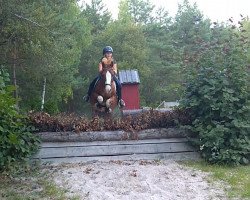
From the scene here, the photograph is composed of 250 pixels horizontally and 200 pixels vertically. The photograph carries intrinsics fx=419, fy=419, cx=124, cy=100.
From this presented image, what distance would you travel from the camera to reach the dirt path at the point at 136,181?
5.91m

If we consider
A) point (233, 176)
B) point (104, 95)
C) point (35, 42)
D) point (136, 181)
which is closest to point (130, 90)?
point (35, 42)

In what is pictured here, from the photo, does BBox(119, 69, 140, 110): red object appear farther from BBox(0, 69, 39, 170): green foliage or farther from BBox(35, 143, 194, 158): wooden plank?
BBox(0, 69, 39, 170): green foliage

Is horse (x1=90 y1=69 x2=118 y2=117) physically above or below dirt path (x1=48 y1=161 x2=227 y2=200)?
above

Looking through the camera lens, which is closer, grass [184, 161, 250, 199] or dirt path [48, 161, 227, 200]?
dirt path [48, 161, 227, 200]

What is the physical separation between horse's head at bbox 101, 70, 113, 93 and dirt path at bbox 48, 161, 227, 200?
2.14 m

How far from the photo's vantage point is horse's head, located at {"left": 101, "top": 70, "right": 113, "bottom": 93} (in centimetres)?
924

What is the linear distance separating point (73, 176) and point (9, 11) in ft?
23.4

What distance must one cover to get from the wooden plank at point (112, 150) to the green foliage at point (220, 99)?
1.64 ft

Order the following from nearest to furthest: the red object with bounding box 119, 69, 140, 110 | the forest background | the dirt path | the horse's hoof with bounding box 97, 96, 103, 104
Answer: the dirt path
the horse's hoof with bounding box 97, 96, 103, 104
the forest background
the red object with bounding box 119, 69, 140, 110

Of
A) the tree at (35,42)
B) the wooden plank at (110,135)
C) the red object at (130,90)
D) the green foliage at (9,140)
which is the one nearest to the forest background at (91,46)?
the tree at (35,42)

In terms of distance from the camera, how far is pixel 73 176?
6.80 meters

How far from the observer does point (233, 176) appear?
6875mm

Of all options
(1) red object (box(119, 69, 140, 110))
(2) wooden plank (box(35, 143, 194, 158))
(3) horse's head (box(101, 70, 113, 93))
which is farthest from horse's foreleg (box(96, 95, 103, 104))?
(1) red object (box(119, 69, 140, 110))

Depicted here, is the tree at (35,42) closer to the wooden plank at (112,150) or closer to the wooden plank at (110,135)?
the wooden plank at (110,135)
